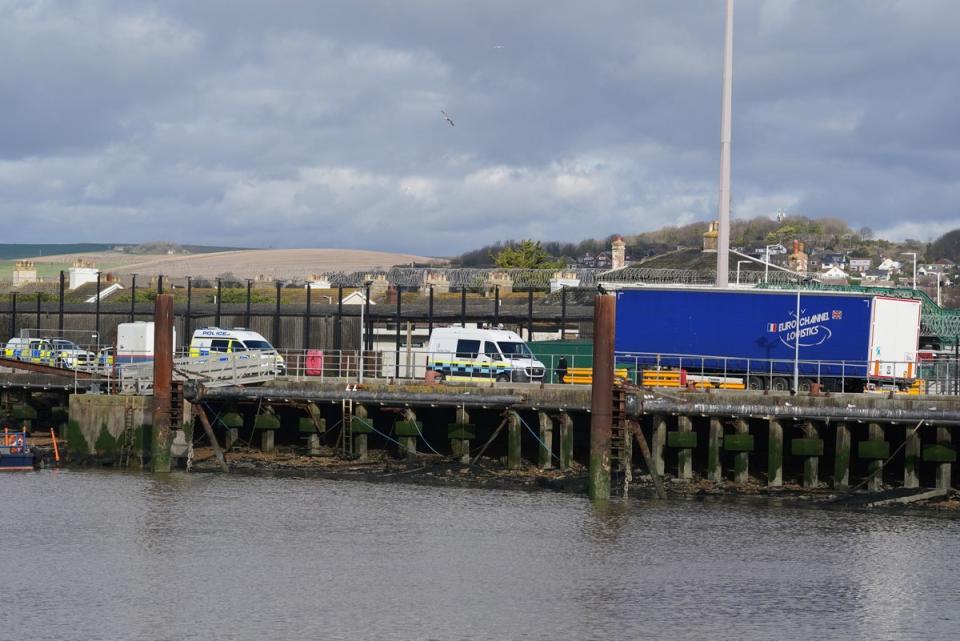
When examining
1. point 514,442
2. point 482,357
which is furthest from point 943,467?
point 482,357

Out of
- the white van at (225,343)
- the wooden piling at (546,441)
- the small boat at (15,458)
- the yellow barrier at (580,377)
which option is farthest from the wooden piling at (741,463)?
the small boat at (15,458)

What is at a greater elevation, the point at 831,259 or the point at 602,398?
the point at 831,259

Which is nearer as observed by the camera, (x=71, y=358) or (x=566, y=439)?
(x=566, y=439)

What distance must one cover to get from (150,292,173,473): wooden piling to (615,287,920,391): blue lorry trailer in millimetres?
14921

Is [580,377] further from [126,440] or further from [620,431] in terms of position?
[126,440]

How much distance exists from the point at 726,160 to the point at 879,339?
7.93 meters

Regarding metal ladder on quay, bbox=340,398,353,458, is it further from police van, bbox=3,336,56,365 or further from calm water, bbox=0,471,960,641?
police van, bbox=3,336,56,365

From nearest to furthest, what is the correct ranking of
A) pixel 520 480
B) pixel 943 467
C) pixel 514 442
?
1. pixel 943 467
2. pixel 520 480
3. pixel 514 442

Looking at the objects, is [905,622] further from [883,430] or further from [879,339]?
[879,339]

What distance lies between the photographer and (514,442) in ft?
139

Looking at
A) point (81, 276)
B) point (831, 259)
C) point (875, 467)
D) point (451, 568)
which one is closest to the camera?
point (451, 568)

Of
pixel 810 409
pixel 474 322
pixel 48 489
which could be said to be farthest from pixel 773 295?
pixel 48 489

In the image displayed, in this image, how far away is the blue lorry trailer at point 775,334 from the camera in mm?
47188

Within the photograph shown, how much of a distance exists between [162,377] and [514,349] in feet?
42.9
